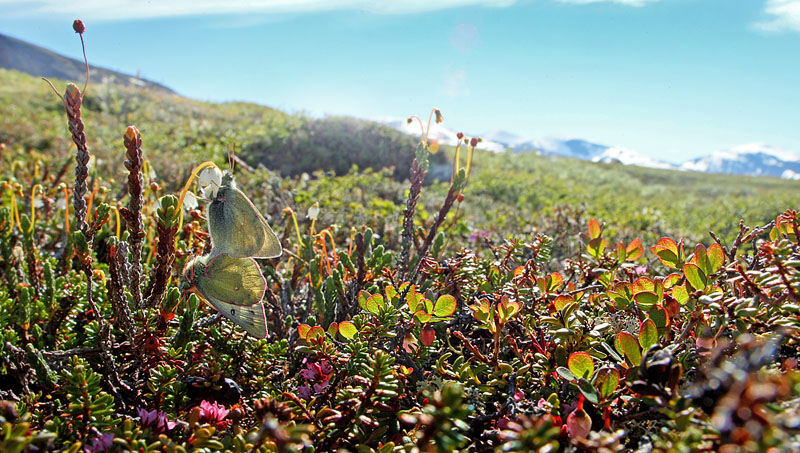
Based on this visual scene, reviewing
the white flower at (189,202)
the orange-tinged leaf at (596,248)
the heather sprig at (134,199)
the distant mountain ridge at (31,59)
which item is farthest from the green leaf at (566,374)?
the distant mountain ridge at (31,59)

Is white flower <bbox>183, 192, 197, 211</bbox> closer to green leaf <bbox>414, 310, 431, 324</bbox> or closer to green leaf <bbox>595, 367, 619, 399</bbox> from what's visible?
green leaf <bbox>414, 310, 431, 324</bbox>

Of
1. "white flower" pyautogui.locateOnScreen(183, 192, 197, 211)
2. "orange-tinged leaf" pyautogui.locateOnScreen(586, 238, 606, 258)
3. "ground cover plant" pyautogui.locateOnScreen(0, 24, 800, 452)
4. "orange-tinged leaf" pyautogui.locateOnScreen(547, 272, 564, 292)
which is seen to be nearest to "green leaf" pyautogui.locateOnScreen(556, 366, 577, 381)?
"ground cover plant" pyautogui.locateOnScreen(0, 24, 800, 452)

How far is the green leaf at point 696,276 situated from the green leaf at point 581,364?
430mm

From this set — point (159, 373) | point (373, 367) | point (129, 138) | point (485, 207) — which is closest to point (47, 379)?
point (159, 373)

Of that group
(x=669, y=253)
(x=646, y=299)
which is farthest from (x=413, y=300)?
(x=669, y=253)

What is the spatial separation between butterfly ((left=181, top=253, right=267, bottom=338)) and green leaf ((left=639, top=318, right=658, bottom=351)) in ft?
3.44

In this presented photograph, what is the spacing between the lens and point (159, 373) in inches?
52.0

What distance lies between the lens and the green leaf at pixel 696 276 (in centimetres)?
126

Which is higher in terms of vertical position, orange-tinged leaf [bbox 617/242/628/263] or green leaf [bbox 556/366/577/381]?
orange-tinged leaf [bbox 617/242/628/263]

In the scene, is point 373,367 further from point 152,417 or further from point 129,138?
point 129,138

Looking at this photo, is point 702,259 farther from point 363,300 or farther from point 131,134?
point 131,134

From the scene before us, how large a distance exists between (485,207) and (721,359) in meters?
6.69

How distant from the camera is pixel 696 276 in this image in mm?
1266

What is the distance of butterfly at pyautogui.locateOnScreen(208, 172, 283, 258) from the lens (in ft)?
4.36
